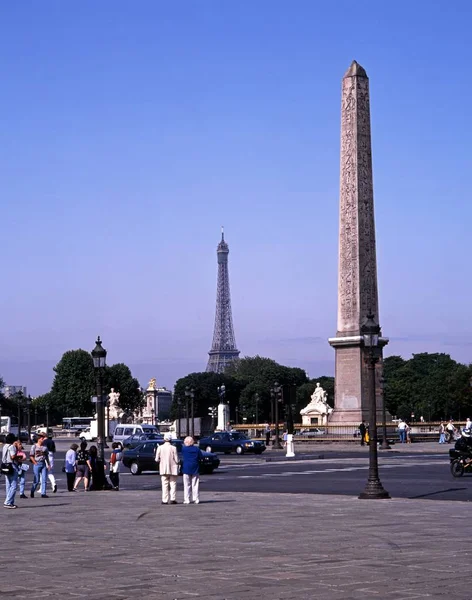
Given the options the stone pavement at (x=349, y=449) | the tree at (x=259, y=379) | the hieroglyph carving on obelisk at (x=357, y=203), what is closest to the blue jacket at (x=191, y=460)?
the stone pavement at (x=349, y=449)

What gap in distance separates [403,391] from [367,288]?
333ft

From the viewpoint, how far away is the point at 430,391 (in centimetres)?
14512

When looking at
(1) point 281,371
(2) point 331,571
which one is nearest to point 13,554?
(2) point 331,571

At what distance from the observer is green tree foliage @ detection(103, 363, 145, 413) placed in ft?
524

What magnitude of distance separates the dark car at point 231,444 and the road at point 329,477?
6944mm

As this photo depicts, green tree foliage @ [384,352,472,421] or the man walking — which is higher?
green tree foliage @ [384,352,472,421]

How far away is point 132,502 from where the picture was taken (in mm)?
26656

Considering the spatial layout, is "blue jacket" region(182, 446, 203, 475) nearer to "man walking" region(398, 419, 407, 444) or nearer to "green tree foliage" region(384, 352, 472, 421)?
"man walking" region(398, 419, 407, 444)

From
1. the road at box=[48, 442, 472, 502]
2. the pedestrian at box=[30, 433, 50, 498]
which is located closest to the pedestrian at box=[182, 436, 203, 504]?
the road at box=[48, 442, 472, 502]

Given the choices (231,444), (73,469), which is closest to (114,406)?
(231,444)

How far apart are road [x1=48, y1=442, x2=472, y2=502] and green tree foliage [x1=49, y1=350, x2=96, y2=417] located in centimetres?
9288

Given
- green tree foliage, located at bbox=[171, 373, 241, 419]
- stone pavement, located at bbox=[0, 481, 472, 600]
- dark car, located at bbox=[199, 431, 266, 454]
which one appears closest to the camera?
stone pavement, located at bbox=[0, 481, 472, 600]

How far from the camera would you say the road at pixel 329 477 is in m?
28.9

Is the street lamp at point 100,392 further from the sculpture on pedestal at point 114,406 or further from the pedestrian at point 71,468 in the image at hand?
the sculpture on pedestal at point 114,406
